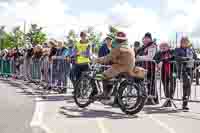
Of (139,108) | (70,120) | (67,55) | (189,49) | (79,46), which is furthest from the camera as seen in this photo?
(67,55)

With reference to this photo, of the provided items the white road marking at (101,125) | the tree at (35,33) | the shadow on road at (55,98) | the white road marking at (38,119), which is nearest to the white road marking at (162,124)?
the white road marking at (101,125)

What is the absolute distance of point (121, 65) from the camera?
34.0ft

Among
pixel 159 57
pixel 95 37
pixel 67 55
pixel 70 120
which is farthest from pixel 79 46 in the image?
pixel 95 37

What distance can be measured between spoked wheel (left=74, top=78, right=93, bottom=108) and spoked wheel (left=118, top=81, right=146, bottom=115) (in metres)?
1.20

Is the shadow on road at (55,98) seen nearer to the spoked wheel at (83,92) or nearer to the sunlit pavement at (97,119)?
the sunlit pavement at (97,119)

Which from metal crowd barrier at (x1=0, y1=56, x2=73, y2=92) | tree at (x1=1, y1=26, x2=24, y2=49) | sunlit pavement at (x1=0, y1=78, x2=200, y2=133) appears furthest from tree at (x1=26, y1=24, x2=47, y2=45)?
sunlit pavement at (x1=0, y1=78, x2=200, y2=133)

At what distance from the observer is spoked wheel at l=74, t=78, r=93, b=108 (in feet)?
37.0

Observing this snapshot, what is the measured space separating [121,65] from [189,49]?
187cm

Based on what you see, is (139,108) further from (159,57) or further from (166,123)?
(159,57)

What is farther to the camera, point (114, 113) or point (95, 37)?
point (95, 37)

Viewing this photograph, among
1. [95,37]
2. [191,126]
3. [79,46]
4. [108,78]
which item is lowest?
[191,126]

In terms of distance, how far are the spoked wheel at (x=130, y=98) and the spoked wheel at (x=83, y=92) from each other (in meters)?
1.20

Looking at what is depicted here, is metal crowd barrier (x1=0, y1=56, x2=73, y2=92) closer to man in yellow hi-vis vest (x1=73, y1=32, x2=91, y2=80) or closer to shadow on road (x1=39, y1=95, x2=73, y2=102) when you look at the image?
shadow on road (x1=39, y1=95, x2=73, y2=102)

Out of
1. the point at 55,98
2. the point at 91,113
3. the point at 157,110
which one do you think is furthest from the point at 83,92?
the point at 55,98
